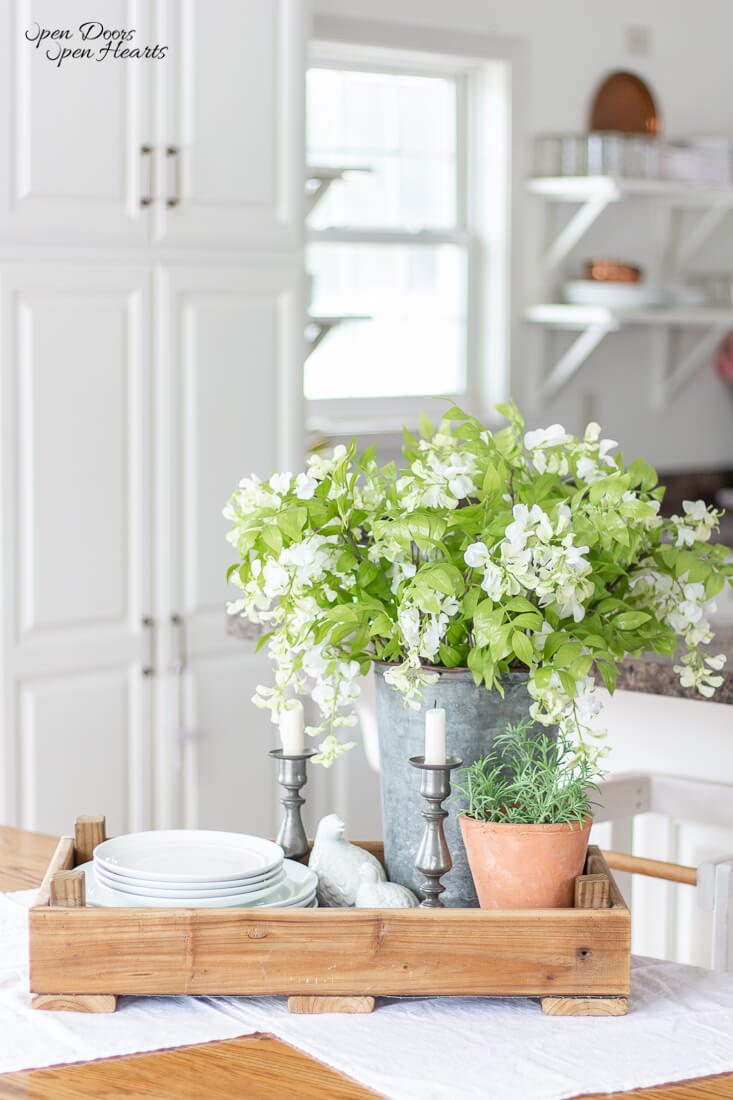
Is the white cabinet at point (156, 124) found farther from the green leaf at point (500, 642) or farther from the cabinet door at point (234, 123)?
the green leaf at point (500, 642)

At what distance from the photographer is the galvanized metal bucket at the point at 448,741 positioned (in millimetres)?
1195

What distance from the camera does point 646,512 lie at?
1160 mm

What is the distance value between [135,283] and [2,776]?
3.08ft

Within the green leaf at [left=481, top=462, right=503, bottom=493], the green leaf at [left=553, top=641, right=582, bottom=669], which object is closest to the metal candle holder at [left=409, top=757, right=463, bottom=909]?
the green leaf at [left=553, top=641, right=582, bottom=669]

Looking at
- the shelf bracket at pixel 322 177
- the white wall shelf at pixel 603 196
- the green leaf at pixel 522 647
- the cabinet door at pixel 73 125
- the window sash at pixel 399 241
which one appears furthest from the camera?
the white wall shelf at pixel 603 196

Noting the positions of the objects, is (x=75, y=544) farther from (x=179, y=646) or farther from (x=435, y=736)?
(x=435, y=736)

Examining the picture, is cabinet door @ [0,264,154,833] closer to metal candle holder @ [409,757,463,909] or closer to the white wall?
the white wall

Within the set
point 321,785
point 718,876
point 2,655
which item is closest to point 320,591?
point 718,876

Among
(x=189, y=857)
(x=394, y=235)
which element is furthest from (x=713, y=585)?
(x=394, y=235)

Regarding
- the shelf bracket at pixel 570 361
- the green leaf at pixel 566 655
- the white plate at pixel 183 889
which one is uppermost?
the shelf bracket at pixel 570 361

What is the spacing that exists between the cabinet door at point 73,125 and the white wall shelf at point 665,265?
5.30 ft

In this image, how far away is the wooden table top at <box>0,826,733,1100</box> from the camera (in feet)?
3.23

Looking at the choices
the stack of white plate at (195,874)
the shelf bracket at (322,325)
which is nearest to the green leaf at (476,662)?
the stack of white plate at (195,874)

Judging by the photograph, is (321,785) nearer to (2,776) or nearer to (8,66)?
(2,776)
